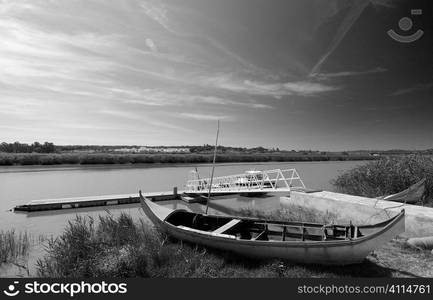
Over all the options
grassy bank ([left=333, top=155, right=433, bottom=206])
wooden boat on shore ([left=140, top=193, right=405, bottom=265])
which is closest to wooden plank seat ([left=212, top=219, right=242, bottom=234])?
wooden boat on shore ([left=140, top=193, right=405, bottom=265])

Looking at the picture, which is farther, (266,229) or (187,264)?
(266,229)

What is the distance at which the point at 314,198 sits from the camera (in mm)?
12266

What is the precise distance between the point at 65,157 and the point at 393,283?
46566 millimetres

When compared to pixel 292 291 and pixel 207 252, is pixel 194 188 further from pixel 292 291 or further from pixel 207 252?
pixel 292 291

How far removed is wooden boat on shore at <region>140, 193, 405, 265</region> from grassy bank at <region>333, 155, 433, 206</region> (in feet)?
23.0

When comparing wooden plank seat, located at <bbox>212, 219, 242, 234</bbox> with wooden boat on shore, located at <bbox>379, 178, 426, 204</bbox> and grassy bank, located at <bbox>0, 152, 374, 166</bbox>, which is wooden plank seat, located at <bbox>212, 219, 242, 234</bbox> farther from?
grassy bank, located at <bbox>0, 152, 374, 166</bbox>

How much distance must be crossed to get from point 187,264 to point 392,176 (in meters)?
11.6

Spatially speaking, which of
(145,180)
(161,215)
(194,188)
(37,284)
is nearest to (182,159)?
(145,180)

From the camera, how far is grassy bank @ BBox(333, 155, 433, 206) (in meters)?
13.1

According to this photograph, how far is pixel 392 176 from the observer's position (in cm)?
1406

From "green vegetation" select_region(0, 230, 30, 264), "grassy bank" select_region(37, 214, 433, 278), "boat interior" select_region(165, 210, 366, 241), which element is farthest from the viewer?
"green vegetation" select_region(0, 230, 30, 264)

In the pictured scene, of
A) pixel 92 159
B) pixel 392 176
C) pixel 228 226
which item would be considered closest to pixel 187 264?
pixel 228 226

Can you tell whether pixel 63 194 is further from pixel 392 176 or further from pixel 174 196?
pixel 392 176

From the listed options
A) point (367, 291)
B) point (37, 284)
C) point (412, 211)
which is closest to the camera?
point (367, 291)
